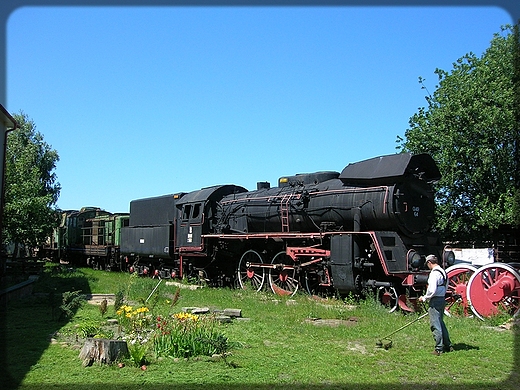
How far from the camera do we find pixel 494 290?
34.7 feet

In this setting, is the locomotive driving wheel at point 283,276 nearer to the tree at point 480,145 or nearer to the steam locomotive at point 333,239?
the steam locomotive at point 333,239

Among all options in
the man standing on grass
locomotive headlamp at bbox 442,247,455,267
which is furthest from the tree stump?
locomotive headlamp at bbox 442,247,455,267

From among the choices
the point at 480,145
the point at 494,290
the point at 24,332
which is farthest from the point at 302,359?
the point at 480,145

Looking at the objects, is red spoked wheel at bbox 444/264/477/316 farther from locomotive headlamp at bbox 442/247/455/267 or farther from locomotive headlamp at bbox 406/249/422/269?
locomotive headlamp at bbox 442/247/455/267

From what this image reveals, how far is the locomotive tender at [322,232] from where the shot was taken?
12.7 meters

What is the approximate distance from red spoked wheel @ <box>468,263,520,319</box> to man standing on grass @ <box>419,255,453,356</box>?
2632 mm

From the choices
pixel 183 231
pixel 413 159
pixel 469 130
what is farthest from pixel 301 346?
pixel 469 130

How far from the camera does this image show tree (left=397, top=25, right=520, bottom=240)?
22.4 m

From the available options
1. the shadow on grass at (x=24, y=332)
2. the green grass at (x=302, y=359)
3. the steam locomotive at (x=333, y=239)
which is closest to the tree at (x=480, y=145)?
the steam locomotive at (x=333, y=239)

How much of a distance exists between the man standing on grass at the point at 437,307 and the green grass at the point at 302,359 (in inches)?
8.6

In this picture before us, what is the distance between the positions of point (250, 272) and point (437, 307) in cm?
968

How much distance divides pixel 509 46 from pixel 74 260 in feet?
104

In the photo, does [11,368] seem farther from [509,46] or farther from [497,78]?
[509,46]

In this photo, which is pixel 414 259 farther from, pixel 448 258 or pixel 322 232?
pixel 322 232
